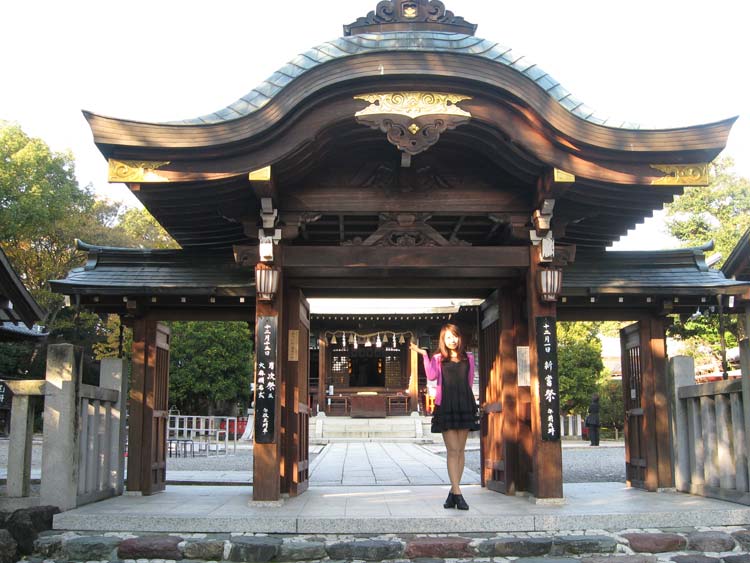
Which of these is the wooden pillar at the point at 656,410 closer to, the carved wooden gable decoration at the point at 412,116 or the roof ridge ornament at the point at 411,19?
the carved wooden gable decoration at the point at 412,116

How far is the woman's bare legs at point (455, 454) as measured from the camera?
293 inches

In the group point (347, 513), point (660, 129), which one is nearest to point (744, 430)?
point (660, 129)

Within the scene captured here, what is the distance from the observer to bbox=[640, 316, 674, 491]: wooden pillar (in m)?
9.58

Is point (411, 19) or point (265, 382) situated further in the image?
point (411, 19)

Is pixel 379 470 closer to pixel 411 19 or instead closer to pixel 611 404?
pixel 411 19

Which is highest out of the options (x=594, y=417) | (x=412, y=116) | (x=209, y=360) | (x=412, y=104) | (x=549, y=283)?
(x=412, y=104)

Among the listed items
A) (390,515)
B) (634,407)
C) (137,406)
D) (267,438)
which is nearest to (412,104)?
(267,438)

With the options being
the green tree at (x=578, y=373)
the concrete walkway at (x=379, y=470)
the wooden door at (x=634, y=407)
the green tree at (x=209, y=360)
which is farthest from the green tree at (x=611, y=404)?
the wooden door at (x=634, y=407)

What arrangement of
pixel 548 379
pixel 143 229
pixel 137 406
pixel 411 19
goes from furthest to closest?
pixel 143 229
pixel 137 406
pixel 411 19
pixel 548 379

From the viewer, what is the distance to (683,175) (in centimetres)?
761

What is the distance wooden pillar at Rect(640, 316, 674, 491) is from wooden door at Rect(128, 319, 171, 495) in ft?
21.6

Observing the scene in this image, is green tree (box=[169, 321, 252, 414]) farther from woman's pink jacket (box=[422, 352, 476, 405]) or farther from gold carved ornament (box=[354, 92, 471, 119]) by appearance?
gold carved ornament (box=[354, 92, 471, 119])

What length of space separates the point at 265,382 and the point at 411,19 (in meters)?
4.69

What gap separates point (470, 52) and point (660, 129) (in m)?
2.16
